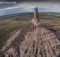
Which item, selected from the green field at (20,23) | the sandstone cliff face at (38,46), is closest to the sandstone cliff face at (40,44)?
the sandstone cliff face at (38,46)

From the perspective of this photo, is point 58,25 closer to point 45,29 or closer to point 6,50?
point 45,29

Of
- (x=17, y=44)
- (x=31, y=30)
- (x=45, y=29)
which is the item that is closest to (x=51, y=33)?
(x=45, y=29)

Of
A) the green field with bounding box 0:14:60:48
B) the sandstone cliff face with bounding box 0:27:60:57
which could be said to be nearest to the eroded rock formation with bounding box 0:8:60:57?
the sandstone cliff face with bounding box 0:27:60:57

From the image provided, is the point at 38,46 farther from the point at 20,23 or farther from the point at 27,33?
the point at 20,23

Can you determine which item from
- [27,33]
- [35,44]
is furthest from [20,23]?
[35,44]

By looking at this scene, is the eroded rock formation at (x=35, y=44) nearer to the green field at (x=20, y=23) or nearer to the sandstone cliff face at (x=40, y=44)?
the sandstone cliff face at (x=40, y=44)
